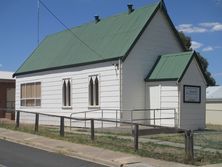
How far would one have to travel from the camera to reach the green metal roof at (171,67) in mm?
27438

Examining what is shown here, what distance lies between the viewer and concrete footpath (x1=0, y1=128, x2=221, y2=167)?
49.8 feet

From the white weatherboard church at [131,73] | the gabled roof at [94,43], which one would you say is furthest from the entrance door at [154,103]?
the gabled roof at [94,43]

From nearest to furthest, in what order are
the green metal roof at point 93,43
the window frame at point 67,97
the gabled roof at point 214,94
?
the green metal roof at point 93,43 → the window frame at point 67,97 → the gabled roof at point 214,94

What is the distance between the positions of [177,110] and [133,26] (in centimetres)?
603

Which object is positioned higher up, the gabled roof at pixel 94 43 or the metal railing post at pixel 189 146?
the gabled roof at pixel 94 43

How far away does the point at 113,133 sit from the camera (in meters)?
24.7

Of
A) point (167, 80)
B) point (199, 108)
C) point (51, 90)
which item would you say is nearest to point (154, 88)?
point (167, 80)

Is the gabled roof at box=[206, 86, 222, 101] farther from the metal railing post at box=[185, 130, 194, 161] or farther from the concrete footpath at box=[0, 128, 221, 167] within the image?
the metal railing post at box=[185, 130, 194, 161]

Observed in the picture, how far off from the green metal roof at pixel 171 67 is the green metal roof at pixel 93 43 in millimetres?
2323

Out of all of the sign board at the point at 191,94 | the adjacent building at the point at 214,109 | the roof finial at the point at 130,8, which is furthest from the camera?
the adjacent building at the point at 214,109

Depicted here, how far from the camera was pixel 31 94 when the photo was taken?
37.2 meters

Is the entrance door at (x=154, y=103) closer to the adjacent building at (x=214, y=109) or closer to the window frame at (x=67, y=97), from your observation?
the window frame at (x=67, y=97)

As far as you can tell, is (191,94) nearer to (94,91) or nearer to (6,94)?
(94,91)

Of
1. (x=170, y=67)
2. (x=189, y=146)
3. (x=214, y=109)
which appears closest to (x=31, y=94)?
(x=170, y=67)
